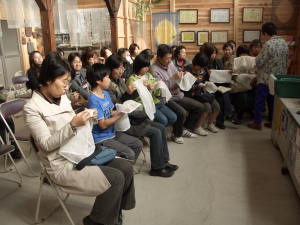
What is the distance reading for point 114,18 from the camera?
5465mm

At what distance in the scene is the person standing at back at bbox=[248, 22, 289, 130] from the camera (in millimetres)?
3850

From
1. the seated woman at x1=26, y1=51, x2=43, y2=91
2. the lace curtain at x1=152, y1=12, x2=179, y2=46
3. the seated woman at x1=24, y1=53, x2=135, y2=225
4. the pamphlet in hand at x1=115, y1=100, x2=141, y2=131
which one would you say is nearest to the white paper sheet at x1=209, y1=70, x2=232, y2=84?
the pamphlet in hand at x1=115, y1=100, x2=141, y2=131

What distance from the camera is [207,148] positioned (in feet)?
11.6

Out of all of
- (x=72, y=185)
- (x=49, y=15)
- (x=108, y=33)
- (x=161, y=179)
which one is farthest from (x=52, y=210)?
(x=108, y=33)

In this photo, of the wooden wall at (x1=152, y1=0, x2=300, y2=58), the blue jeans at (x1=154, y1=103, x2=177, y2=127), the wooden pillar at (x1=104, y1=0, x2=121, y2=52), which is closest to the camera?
the blue jeans at (x1=154, y1=103, x2=177, y2=127)

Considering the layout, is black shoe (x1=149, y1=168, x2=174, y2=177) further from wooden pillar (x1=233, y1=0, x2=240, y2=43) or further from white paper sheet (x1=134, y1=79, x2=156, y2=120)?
wooden pillar (x1=233, y1=0, x2=240, y2=43)

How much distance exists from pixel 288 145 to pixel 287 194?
1.63ft

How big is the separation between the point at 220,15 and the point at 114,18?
2.75 metres

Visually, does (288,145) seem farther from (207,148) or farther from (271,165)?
(207,148)

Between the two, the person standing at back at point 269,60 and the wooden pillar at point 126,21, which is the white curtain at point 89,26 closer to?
the wooden pillar at point 126,21

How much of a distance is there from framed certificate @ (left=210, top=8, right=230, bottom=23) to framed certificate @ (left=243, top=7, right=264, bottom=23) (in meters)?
0.38

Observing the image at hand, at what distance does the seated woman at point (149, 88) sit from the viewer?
2918 mm

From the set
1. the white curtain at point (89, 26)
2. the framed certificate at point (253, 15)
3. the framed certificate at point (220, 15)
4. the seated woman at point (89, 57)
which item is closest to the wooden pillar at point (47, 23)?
the seated woman at point (89, 57)

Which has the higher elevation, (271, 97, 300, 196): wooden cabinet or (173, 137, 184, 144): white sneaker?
(271, 97, 300, 196): wooden cabinet
